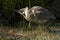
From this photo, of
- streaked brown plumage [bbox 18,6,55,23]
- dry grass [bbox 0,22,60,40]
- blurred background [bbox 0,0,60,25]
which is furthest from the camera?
blurred background [bbox 0,0,60,25]

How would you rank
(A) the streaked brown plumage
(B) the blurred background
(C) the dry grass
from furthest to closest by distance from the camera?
1. (B) the blurred background
2. (A) the streaked brown plumage
3. (C) the dry grass

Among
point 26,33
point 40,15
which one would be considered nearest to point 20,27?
point 26,33

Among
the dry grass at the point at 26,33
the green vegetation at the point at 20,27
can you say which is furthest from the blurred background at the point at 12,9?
the dry grass at the point at 26,33

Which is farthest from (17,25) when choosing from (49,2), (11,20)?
(49,2)

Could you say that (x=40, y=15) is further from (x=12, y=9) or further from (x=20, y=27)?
(x=12, y=9)

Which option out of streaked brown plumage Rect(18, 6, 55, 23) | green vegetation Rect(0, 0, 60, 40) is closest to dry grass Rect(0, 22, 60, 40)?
green vegetation Rect(0, 0, 60, 40)

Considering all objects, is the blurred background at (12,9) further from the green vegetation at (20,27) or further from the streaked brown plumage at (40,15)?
the streaked brown plumage at (40,15)

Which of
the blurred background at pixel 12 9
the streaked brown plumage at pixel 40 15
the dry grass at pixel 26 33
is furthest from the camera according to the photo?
the blurred background at pixel 12 9

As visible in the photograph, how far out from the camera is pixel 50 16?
22.4 feet

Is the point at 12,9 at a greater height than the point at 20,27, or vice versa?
the point at 12,9

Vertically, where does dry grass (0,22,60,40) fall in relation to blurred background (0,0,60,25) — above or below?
below

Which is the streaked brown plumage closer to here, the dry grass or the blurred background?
the dry grass

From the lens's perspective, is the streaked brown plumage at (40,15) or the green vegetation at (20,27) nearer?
the green vegetation at (20,27)

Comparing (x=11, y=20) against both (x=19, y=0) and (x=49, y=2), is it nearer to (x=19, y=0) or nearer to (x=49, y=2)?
(x=19, y=0)
